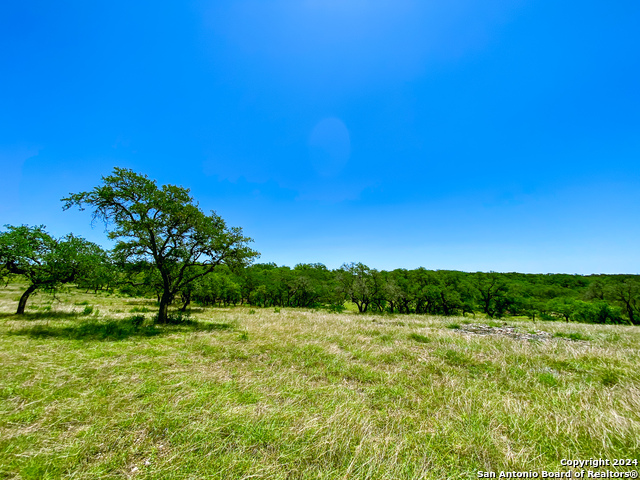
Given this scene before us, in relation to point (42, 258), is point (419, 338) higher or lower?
lower

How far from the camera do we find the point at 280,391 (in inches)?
242

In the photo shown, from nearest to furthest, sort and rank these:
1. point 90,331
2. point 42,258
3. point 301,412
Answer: point 301,412 → point 90,331 → point 42,258

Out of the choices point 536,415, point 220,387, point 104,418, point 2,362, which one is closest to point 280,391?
point 220,387

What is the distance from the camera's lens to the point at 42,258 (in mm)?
16422

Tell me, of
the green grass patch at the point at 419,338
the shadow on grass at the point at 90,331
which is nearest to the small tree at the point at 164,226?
the shadow on grass at the point at 90,331

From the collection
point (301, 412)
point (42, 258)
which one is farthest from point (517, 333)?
point (42, 258)

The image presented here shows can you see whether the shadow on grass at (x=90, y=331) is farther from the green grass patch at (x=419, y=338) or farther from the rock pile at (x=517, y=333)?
the rock pile at (x=517, y=333)

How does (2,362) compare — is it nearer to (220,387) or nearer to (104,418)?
(104,418)

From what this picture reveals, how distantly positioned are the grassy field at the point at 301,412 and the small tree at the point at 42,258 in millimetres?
9723

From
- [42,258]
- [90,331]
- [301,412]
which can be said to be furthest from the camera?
[42,258]

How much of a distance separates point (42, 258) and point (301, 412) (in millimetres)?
23042

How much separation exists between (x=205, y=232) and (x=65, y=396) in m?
12.8

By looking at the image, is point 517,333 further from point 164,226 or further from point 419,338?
point 164,226

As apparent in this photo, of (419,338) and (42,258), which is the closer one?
(419,338)
